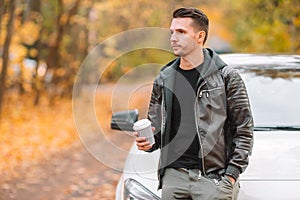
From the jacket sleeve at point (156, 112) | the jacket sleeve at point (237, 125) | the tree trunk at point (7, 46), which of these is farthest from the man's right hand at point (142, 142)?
the tree trunk at point (7, 46)

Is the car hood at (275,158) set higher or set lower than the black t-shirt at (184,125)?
lower

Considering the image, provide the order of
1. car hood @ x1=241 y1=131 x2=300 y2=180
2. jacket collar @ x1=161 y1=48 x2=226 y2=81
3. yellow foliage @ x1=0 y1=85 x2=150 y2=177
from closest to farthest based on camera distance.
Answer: jacket collar @ x1=161 y1=48 x2=226 y2=81
car hood @ x1=241 y1=131 x2=300 y2=180
yellow foliage @ x1=0 y1=85 x2=150 y2=177

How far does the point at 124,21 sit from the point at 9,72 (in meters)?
9.30

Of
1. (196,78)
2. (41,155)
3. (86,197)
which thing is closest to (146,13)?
(41,155)

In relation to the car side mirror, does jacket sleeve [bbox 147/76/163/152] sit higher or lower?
higher

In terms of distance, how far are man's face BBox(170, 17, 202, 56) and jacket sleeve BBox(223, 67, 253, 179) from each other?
0.25 metres

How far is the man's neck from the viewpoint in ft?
12.0

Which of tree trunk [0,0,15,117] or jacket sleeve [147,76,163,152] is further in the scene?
tree trunk [0,0,15,117]

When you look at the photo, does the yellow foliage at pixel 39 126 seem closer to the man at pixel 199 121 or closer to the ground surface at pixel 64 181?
the ground surface at pixel 64 181

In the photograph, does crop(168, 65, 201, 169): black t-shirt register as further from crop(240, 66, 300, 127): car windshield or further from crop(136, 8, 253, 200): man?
crop(240, 66, 300, 127): car windshield

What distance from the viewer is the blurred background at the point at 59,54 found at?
1205 centimetres

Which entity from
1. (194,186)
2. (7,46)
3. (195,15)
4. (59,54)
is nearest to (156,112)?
(194,186)

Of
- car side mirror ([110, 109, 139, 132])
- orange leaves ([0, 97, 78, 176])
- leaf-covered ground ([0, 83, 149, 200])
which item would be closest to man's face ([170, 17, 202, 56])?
car side mirror ([110, 109, 139, 132])

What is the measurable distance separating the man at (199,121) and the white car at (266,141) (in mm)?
333
